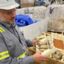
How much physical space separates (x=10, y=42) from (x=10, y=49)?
2.5 inches

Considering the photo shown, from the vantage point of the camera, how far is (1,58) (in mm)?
1588

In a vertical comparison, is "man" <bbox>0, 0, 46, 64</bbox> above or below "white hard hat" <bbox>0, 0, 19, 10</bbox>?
below

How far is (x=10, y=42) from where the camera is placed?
68.1 inches

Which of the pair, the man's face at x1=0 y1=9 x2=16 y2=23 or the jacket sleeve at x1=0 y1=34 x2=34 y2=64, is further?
the man's face at x1=0 y1=9 x2=16 y2=23

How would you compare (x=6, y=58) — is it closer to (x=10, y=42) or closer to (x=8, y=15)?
(x=10, y=42)

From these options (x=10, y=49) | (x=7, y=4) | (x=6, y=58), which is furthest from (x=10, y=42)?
(x=7, y=4)

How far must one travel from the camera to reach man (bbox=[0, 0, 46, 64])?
1.63m

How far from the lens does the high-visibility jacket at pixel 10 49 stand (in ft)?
5.30

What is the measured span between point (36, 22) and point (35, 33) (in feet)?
0.71

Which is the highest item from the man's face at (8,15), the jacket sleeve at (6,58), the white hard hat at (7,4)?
the white hard hat at (7,4)

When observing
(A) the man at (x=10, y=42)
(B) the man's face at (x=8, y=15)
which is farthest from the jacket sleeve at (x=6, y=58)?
(B) the man's face at (x=8, y=15)

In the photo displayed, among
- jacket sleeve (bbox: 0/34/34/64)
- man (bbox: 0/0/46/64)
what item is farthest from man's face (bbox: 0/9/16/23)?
jacket sleeve (bbox: 0/34/34/64)

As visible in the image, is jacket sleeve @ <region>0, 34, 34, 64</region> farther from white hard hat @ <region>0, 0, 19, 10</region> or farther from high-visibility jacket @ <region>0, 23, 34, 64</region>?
white hard hat @ <region>0, 0, 19, 10</region>

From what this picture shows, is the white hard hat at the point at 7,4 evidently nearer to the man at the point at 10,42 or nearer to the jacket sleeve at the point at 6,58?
the man at the point at 10,42
